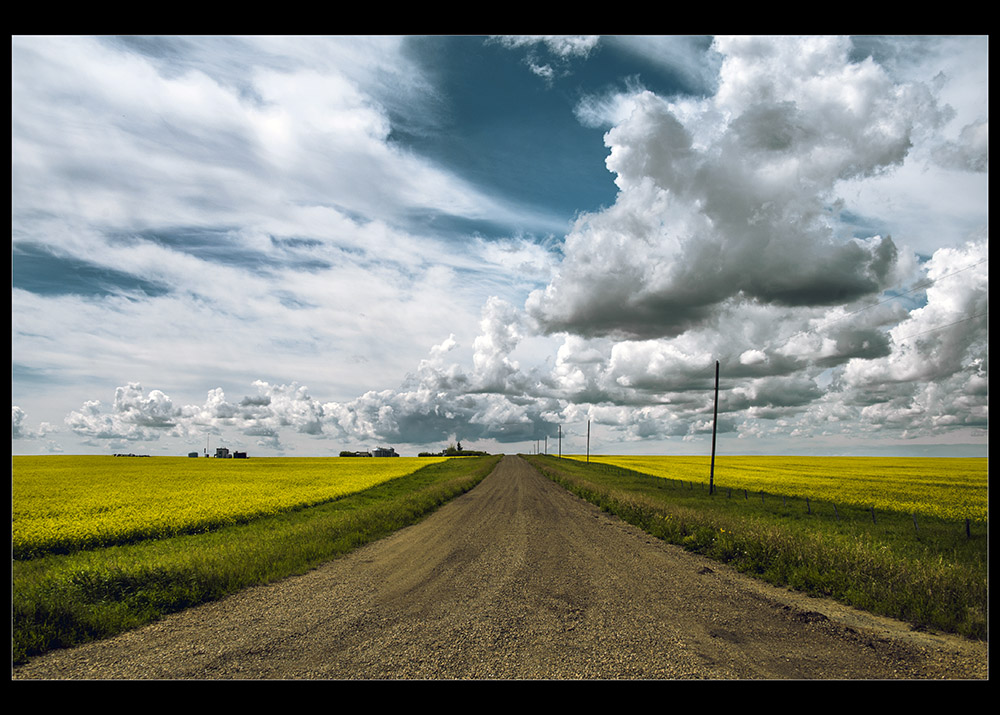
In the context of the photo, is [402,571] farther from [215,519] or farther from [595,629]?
[215,519]

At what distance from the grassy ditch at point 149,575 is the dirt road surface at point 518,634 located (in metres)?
0.51

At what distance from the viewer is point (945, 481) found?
163 ft

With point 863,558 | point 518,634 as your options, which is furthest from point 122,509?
point 863,558

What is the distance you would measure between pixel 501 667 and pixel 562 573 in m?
5.84

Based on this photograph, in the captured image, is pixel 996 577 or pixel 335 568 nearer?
pixel 996 577

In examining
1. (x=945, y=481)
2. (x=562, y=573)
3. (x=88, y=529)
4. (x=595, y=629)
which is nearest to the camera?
(x=595, y=629)

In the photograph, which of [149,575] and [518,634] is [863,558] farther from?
[149,575]

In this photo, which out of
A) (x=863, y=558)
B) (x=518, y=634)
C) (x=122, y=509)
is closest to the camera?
(x=518, y=634)

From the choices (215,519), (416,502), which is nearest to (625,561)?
(416,502)

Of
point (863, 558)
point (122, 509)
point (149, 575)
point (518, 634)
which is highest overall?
point (863, 558)

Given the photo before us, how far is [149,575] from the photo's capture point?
10109 millimetres

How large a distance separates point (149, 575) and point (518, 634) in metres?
7.55

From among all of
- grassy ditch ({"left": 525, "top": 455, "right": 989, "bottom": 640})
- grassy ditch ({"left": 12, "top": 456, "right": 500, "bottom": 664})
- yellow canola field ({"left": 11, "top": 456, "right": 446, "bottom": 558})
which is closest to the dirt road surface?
grassy ditch ({"left": 12, "top": 456, "right": 500, "bottom": 664})
